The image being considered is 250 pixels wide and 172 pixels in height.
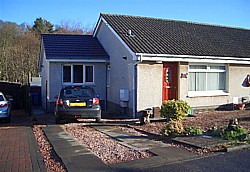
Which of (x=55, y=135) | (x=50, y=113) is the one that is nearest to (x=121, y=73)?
(x=50, y=113)

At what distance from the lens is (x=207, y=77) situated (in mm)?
15672

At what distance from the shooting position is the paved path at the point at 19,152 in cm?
600

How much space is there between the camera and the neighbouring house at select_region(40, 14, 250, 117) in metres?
13.5

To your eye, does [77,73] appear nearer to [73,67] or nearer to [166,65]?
[73,67]

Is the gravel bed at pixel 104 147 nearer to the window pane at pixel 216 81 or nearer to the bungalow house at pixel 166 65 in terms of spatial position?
the bungalow house at pixel 166 65

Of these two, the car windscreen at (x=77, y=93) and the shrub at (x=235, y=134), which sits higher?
the car windscreen at (x=77, y=93)

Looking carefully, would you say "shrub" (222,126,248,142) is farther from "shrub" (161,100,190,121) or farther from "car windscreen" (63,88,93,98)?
"car windscreen" (63,88,93,98)

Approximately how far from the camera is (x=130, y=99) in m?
13.6

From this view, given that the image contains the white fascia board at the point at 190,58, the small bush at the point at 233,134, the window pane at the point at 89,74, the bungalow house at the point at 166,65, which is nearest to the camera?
the small bush at the point at 233,134

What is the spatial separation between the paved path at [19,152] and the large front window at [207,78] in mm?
8493

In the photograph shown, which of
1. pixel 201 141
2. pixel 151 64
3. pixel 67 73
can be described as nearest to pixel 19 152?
pixel 201 141

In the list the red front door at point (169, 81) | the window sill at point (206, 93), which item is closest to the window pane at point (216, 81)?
the window sill at point (206, 93)

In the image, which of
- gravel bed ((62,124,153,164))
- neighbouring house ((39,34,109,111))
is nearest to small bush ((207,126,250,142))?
gravel bed ((62,124,153,164))

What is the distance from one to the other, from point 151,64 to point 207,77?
387 centimetres
